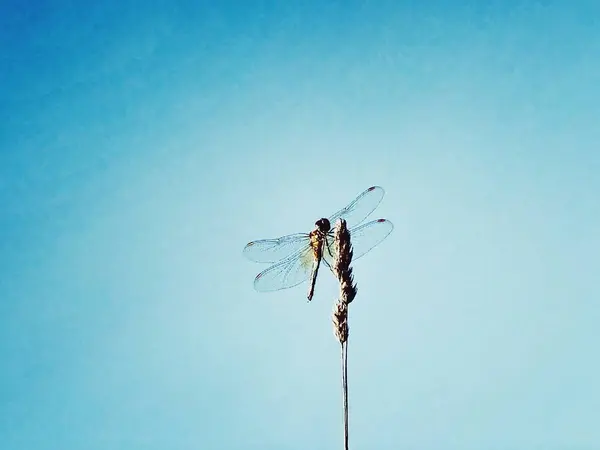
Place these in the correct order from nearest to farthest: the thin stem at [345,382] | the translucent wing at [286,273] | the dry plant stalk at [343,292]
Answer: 1. the thin stem at [345,382]
2. the dry plant stalk at [343,292]
3. the translucent wing at [286,273]

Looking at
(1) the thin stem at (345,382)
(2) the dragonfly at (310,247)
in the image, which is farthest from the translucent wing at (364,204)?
(1) the thin stem at (345,382)

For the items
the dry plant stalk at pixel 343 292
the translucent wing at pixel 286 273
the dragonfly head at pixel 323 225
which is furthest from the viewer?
the translucent wing at pixel 286 273

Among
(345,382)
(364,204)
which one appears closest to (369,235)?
(364,204)

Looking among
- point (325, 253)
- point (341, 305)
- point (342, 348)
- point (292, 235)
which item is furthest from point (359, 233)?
point (342, 348)

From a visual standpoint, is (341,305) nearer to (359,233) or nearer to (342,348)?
(342,348)

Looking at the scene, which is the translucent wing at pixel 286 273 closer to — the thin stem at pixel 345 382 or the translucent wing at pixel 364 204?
the translucent wing at pixel 364 204

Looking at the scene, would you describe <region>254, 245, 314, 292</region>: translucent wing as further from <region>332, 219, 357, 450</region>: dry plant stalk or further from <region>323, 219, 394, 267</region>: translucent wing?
<region>332, 219, 357, 450</region>: dry plant stalk

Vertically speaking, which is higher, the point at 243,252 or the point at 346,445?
the point at 243,252
